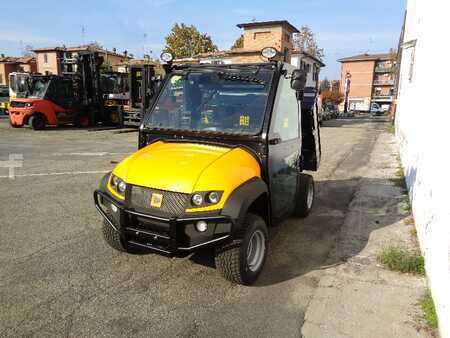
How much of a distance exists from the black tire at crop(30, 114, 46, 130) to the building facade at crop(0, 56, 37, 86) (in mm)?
46848

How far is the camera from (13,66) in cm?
5769

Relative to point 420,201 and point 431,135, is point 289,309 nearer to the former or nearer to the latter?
point 420,201

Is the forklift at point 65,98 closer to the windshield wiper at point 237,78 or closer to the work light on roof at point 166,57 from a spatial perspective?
the work light on roof at point 166,57

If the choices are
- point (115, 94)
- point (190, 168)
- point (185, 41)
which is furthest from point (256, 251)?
point (185, 41)

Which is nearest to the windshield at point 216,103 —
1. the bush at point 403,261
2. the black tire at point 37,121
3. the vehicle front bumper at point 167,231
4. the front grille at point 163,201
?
the front grille at point 163,201

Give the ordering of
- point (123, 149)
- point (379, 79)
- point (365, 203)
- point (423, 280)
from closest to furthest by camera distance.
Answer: point (423, 280)
point (365, 203)
point (123, 149)
point (379, 79)

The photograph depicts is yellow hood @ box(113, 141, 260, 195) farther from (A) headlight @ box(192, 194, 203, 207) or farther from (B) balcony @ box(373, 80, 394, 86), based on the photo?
(B) balcony @ box(373, 80, 394, 86)

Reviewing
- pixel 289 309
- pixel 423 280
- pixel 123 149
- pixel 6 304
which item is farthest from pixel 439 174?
pixel 123 149

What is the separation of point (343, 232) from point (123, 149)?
8.95 metres

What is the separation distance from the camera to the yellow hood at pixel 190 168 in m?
3.10

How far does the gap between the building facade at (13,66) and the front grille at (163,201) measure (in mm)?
62838

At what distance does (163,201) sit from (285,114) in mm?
1965

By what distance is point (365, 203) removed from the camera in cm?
637

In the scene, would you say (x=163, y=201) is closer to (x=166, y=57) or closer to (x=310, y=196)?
(x=166, y=57)
